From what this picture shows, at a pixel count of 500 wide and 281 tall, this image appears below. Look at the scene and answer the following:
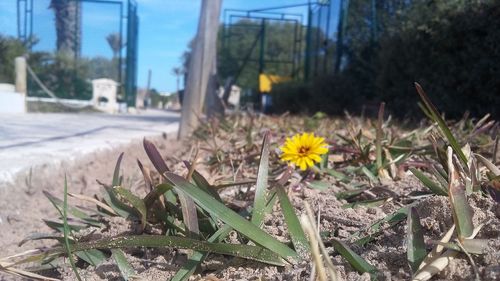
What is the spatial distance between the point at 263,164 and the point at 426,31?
543 centimetres

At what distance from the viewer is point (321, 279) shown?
0.73m

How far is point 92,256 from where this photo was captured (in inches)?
44.9

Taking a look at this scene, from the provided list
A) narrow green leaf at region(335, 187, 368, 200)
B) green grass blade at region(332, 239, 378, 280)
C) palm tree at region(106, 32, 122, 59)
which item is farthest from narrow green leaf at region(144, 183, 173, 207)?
palm tree at region(106, 32, 122, 59)

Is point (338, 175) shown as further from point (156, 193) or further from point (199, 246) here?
point (199, 246)

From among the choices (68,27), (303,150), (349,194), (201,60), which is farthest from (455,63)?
(68,27)

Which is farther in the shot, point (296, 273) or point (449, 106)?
point (449, 106)

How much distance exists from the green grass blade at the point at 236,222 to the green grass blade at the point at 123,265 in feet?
0.59

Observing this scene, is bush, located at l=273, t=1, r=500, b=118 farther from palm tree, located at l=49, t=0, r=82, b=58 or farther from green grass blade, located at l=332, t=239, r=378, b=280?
palm tree, located at l=49, t=0, r=82, b=58

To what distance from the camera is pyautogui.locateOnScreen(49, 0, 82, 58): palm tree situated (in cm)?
1170

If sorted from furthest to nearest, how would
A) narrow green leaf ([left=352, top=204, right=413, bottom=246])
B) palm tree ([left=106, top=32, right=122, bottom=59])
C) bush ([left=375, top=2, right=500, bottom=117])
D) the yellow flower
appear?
palm tree ([left=106, top=32, right=122, bottom=59]) < bush ([left=375, top=2, right=500, bottom=117]) < the yellow flower < narrow green leaf ([left=352, top=204, right=413, bottom=246])

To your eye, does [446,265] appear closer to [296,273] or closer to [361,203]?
[296,273]

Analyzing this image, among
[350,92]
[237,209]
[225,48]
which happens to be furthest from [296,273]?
[225,48]

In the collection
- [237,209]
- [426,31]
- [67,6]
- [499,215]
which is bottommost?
[237,209]

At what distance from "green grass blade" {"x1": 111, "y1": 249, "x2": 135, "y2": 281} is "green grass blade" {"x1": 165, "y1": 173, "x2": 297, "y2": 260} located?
180mm
